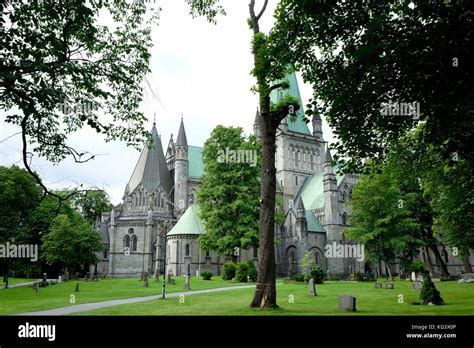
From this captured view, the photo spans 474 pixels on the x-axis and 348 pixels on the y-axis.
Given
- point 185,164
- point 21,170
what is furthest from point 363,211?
point 21,170

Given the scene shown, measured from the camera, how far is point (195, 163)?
63.1 meters

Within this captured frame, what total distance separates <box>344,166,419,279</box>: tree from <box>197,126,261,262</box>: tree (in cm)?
1081

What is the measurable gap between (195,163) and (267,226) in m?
49.4

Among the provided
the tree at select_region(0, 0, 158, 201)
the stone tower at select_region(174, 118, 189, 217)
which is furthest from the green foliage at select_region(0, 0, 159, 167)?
the stone tower at select_region(174, 118, 189, 217)

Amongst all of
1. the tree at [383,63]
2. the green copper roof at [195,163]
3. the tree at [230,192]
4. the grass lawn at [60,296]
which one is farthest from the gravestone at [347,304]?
the green copper roof at [195,163]

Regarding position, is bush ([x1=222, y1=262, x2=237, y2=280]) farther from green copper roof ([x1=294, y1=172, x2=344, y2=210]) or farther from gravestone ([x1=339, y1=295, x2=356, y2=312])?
green copper roof ([x1=294, y1=172, x2=344, y2=210])

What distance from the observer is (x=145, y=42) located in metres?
12.7

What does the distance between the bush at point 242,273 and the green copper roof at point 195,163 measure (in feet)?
94.5

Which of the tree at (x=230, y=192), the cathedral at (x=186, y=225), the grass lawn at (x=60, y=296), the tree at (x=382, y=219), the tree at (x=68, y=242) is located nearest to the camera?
the grass lawn at (x=60, y=296)

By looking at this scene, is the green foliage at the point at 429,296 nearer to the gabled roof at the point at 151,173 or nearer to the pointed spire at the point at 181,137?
the gabled roof at the point at 151,173

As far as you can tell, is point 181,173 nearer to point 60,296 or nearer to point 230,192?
point 230,192

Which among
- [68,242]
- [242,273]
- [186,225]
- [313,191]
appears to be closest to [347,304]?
[242,273]

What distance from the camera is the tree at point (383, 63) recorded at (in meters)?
11.2
